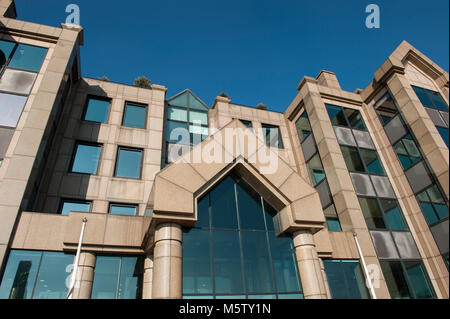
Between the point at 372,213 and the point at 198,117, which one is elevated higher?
the point at 198,117

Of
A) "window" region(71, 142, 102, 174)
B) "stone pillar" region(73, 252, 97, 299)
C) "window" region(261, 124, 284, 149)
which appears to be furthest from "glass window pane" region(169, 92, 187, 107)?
"stone pillar" region(73, 252, 97, 299)

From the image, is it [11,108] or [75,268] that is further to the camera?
[11,108]

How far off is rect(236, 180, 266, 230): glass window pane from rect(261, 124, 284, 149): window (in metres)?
12.0

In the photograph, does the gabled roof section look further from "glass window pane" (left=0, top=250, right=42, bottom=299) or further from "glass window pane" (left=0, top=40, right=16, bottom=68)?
"glass window pane" (left=0, top=250, right=42, bottom=299)

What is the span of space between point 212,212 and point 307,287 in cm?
485

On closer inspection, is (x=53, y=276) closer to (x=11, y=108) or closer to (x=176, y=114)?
(x=11, y=108)

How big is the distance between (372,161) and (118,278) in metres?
19.0

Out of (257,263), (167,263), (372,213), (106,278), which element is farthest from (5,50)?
(372,213)

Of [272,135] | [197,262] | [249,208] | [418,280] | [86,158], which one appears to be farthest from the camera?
[272,135]

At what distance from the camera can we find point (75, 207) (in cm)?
1566

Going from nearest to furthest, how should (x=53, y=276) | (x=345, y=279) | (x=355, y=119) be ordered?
(x=53, y=276), (x=345, y=279), (x=355, y=119)
